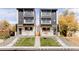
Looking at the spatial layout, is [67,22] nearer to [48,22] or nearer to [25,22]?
[48,22]

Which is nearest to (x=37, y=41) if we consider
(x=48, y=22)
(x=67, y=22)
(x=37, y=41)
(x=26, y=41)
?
(x=37, y=41)

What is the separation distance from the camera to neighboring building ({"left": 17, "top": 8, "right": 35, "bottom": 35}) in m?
3.46

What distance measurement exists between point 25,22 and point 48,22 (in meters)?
0.43

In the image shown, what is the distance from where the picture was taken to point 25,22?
3.48m

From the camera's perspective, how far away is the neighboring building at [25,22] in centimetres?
346

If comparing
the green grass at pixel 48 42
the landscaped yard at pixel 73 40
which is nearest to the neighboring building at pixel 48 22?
the green grass at pixel 48 42

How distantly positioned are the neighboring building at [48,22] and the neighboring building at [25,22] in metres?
0.18

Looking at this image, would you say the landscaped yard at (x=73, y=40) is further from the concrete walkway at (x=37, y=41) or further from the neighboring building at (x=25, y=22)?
the neighboring building at (x=25, y=22)

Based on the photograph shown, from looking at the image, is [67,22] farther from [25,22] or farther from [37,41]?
[25,22]

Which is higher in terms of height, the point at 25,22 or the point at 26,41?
the point at 25,22

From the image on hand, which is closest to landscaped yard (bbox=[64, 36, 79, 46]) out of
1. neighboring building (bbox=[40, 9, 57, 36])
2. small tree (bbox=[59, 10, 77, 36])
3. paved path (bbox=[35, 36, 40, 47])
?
small tree (bbox=[59, 10, 77, 36])

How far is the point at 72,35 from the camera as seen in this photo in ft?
11.5

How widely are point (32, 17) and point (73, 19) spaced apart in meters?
0.76
